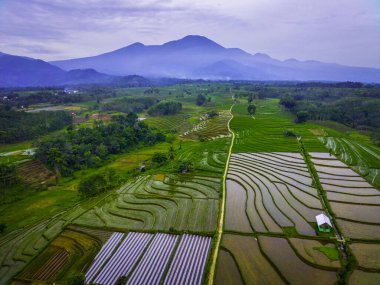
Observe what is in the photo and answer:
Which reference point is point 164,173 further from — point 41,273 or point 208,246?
point 41,273

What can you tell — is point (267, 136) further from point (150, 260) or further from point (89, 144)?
point (150, 260)

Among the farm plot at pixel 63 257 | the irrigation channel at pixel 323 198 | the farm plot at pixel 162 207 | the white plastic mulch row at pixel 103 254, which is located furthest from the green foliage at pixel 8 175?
the irrigation channel at pixel 323 198

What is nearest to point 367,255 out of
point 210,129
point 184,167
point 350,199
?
point 350,199

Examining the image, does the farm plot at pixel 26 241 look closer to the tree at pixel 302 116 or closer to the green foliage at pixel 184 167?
the green foliage at pixel 184 167

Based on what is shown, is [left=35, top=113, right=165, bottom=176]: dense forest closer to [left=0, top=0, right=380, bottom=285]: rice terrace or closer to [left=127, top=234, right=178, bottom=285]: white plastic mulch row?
[left=0, top=0, right=380, bottom=285]: rice terrace

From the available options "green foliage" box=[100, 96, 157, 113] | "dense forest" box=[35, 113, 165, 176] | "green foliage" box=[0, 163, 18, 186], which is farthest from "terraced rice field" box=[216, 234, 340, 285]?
"green foliage" box=[100, 96, 157, 113]

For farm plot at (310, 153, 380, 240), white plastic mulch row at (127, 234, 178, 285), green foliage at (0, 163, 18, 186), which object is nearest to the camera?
white plastic mulch row at (127, 234, 178, 285)
